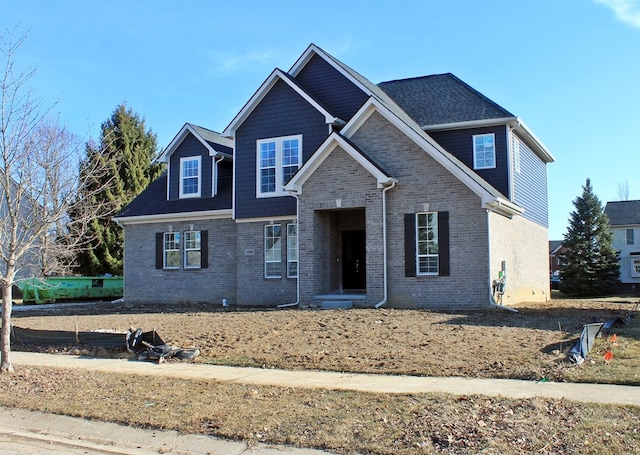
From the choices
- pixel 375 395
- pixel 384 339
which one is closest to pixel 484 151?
pixel 384 339

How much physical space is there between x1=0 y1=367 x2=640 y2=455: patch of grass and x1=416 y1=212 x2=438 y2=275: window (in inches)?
399

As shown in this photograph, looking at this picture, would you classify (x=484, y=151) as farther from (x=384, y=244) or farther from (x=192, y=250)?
(x=192, y=250)

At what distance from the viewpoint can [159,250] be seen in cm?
2559

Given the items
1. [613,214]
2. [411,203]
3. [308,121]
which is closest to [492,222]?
[411,203]

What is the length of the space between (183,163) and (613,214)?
4177cm

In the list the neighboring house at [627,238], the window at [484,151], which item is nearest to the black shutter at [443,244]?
the window at [484,151]

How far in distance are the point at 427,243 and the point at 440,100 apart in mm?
7864

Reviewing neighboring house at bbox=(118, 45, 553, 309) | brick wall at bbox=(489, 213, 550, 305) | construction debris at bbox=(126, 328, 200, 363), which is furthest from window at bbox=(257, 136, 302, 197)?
A: construction debris at bbox=(126, 328, 200, 363)

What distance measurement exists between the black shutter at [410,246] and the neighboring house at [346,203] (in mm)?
31

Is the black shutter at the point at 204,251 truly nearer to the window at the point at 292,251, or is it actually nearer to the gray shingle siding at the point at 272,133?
the gray shingle siding at the point at 272,133

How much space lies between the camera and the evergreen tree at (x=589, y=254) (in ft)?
137

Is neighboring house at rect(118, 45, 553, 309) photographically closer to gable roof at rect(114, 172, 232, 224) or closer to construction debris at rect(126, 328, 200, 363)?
gable roof at rect(114, 172, 232, 224)

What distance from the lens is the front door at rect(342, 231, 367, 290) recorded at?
71.3ft

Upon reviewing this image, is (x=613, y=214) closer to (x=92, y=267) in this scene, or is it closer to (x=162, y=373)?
(x=92, y=267)
